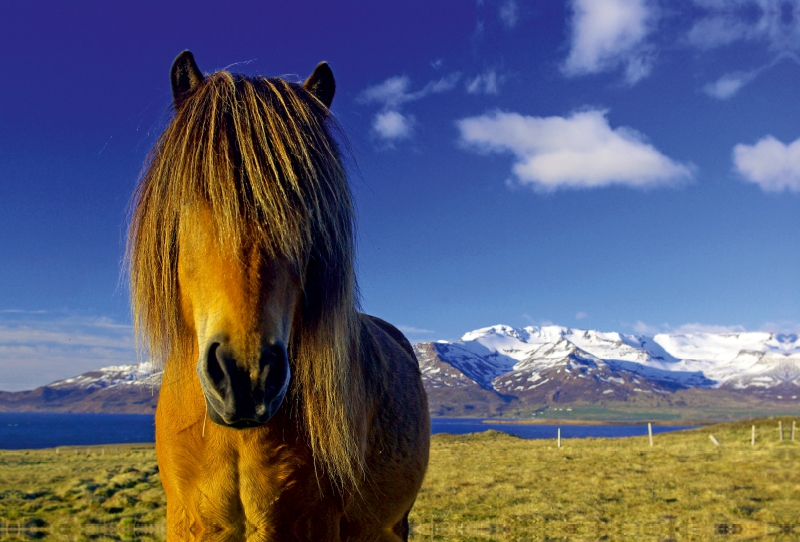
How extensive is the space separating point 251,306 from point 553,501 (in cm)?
1318

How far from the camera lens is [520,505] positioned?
41.1ft

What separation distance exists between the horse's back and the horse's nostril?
1.35m

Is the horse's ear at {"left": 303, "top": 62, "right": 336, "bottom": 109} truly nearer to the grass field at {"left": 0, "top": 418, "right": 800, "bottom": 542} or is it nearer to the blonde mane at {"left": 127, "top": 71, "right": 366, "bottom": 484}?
the blonde mane at {"left": 127, "top": 71, "right": 366, "bottom": 484}

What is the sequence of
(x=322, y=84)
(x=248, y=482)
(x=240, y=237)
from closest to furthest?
1. (x=240, y=237)
2. (x=248, y=482)
3. (x=322, y=84)

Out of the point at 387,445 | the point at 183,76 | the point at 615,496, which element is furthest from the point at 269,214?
the point at 615,496

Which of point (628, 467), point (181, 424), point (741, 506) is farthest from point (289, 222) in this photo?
point (628, 467)

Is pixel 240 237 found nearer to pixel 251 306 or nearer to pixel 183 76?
pixel 251 306

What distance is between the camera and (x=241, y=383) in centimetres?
165

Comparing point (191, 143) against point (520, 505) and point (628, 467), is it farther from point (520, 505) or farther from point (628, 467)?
point (628, 467)

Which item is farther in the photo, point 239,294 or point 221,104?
point 221,104

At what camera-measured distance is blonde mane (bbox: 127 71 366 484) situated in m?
1.96

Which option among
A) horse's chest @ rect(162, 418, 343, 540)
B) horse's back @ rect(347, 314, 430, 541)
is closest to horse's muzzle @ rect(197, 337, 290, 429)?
horse's chest @ rect(162, 418, 343, 540)

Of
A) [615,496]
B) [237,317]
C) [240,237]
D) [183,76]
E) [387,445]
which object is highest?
[183,76]

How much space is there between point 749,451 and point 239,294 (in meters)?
26.8
